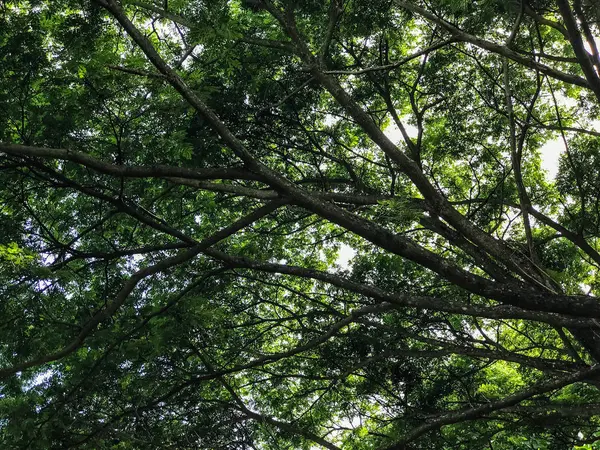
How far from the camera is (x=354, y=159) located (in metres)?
8.26

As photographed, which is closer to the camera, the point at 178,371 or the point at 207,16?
the point at 207,16

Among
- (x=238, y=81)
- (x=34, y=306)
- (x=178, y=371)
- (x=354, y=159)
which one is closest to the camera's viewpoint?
(x=34, y=306)

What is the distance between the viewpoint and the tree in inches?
180

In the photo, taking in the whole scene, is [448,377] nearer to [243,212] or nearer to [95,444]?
[243,212]

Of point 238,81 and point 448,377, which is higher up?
point 238,81

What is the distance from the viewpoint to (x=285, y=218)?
810 cm

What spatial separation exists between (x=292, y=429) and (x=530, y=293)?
474 centimetres

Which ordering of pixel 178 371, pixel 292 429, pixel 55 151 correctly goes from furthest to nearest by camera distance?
pixel 292 429 < pixel 178 371 < pixel 55 151

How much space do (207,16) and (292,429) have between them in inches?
A: 213

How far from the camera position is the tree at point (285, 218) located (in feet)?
15.0

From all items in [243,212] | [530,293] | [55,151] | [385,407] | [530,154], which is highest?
[243,212]

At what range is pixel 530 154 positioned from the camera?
332 inches

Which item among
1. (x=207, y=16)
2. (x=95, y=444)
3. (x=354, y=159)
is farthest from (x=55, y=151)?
(x=354, y=159)

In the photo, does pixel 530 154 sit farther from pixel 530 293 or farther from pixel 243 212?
pixel 530 293
